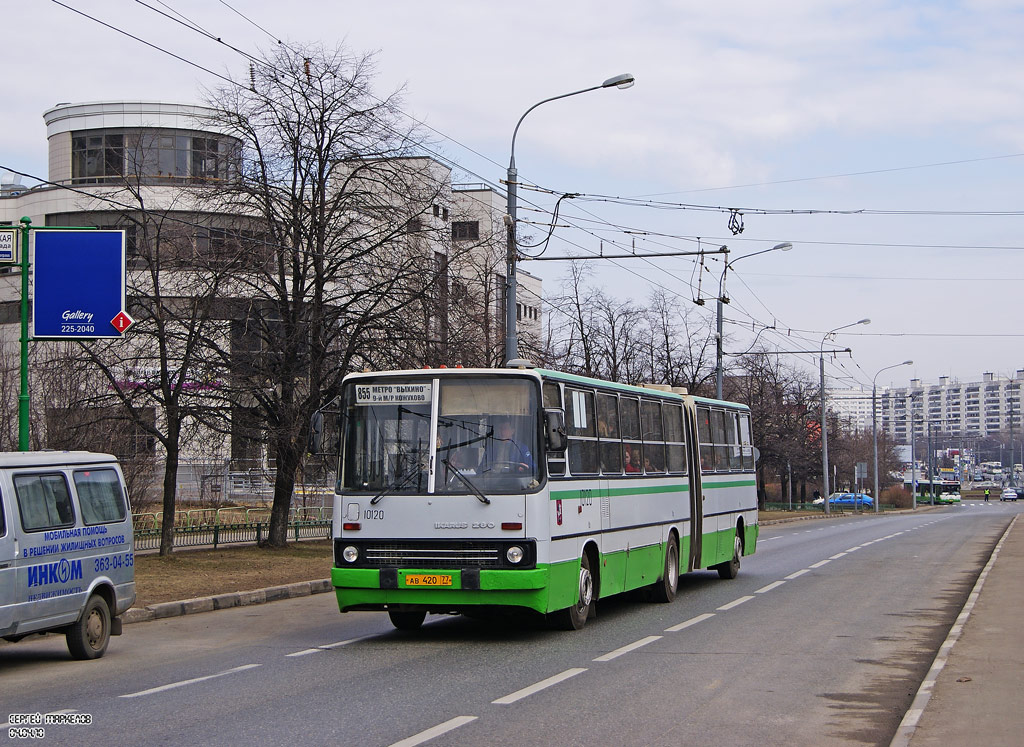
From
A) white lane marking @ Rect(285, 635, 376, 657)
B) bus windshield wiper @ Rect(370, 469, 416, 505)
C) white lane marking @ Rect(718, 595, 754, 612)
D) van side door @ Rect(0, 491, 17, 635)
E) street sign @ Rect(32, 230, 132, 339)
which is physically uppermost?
street sign @ Rect(32, 230, 132, 339)

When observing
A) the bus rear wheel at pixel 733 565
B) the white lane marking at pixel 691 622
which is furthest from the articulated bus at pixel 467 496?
the bus rear wheel at pixel 733 565

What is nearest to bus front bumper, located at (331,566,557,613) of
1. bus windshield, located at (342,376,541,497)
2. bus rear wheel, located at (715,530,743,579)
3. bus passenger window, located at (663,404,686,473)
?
bus windshield, located at (342,376,541,497)

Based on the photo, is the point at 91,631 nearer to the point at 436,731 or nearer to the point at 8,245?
the point at 436,731

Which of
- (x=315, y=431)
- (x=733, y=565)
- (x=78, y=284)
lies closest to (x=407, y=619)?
(x=315, y=431)

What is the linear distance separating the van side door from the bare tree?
44.0 ft

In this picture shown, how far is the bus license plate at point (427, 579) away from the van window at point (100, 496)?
3217mm

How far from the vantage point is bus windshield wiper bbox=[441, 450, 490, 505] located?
42.1 feet

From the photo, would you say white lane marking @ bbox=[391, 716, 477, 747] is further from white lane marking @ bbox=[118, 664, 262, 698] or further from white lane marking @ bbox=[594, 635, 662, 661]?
white lane marking @ bbox=[594, 635, 662, 661]

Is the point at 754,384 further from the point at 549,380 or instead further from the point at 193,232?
the point at 549,380

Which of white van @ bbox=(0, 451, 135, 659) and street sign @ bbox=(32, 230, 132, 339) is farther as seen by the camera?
street sign @ bbox=(32, 230, 132, 339)

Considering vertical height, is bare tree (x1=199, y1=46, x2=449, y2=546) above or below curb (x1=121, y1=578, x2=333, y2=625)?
above

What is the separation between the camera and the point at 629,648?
1259 cm

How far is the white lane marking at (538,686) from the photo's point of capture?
9406mm

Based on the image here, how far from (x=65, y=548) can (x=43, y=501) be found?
0.52 meters
